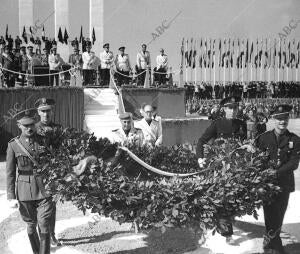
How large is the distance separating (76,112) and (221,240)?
37.9ft

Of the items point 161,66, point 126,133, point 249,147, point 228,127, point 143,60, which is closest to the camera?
point 249,147

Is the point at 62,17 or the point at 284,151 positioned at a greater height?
the point at 62,17

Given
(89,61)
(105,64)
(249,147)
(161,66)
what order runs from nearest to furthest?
1. (249,147)
2. (89,61)
3. (105,64)
4. (161,66)

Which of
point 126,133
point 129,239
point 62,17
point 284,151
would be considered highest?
point 62,17

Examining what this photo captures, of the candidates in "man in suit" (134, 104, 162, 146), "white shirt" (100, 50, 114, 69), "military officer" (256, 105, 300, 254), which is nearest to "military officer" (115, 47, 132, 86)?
"white shirt" (100, 50, 114, 69)

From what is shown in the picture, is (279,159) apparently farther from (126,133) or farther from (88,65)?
(88,65)

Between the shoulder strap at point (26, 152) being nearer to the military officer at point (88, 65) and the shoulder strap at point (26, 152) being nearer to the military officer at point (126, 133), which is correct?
the military officer at point (126, 133)

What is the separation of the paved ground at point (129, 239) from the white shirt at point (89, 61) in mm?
12353

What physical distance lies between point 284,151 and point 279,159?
13 cm

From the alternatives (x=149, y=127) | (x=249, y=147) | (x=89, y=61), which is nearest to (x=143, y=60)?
(x=89, y=61)

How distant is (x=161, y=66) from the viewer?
21438 mm

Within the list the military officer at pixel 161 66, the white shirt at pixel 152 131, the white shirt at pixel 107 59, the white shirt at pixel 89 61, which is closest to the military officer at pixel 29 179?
the white shirt at pixel 152 131

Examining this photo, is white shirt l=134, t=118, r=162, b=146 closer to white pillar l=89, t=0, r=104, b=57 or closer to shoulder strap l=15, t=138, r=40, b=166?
shoulder strap l=15, t=138, r=40, b=166

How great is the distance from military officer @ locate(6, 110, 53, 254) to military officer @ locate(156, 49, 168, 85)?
50.8ft
